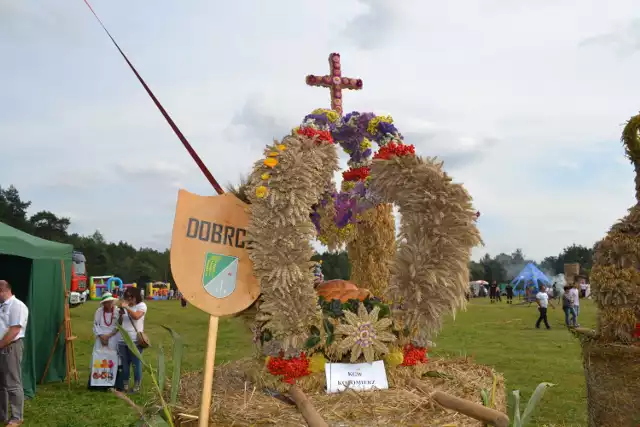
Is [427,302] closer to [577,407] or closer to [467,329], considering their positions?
[577,407]

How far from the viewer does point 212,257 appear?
3039 mm

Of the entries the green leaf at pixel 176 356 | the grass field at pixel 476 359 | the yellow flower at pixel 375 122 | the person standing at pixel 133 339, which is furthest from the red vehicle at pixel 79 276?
the green leaf at pixel 176 356

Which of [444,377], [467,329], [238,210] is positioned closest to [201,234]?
[238,210]

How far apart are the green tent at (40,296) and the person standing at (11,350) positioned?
169 cm

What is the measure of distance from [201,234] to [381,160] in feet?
4.42

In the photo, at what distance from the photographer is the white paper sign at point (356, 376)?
121 inches

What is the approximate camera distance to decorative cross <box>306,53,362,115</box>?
6941mm

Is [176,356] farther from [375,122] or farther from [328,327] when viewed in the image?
[375,122]

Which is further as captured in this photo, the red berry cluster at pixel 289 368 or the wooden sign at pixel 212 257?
the red berry cluster at pixel 289 368

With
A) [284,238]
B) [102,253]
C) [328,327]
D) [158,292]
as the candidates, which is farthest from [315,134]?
[102,253]

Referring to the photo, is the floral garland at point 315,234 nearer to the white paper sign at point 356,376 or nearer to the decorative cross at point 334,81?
the white paper sign at point 356,376

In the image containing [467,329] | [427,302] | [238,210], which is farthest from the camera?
[467,329]

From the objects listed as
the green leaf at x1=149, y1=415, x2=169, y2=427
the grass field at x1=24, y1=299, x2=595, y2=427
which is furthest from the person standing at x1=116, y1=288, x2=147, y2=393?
the green leaf at x1=149, y1=415, x2=169, y2=427

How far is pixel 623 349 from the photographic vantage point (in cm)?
412
